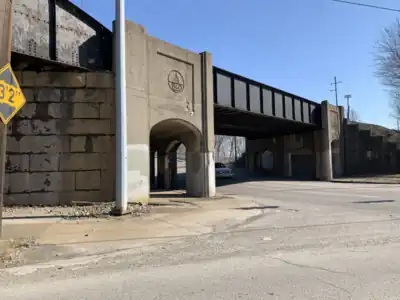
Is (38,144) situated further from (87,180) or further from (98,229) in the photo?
(98,229)

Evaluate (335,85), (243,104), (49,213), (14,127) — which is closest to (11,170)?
(14,127)

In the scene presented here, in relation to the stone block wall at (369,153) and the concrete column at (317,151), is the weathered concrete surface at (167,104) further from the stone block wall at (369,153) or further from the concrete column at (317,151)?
the stone block wall at (369,153)

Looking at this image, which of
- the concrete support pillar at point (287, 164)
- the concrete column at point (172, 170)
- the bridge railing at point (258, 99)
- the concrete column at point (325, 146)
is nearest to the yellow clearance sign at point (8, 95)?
the bridge railing at point (258, 99)

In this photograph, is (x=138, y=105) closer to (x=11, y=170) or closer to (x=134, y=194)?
(x=134, y=194)

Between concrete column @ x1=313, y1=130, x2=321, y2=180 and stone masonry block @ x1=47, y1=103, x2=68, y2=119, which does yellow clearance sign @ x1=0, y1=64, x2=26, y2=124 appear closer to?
stone masonry block @ x1=47, y1=103, x2=68, y2=119

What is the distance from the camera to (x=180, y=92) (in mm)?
16203

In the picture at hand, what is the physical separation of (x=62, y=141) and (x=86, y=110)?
1350 mm

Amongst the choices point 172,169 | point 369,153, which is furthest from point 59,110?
point 369,153

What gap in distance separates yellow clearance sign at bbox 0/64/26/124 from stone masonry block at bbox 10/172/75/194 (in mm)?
5093

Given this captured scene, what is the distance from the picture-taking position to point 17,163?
468 inches

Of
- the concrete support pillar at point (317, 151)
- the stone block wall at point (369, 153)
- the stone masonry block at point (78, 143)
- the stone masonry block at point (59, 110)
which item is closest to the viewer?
the stone masonry block at point (59, 110)

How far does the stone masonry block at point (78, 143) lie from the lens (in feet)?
40.8

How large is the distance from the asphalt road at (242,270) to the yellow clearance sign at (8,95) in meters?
3.23

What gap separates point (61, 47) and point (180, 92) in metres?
5.74
